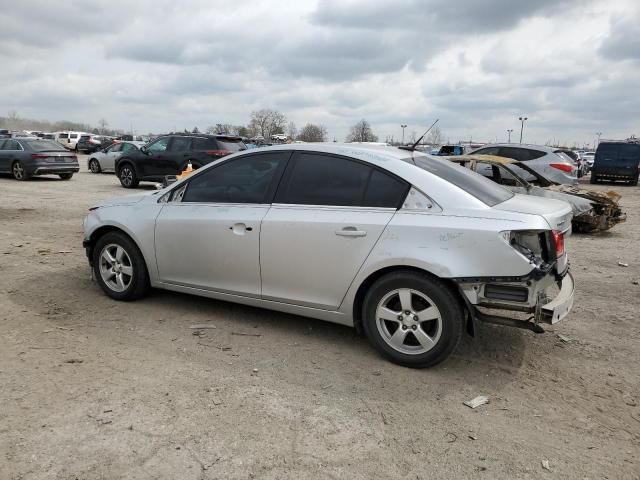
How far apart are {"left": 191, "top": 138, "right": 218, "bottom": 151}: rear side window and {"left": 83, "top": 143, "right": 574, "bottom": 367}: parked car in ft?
33.9

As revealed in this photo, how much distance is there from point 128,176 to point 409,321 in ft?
47.0

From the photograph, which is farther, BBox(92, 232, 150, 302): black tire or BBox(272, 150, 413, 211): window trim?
BBox(92, 232, 150, 302): black tire

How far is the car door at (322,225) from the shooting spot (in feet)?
12.6

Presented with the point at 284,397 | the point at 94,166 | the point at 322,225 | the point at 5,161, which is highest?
the point at 322,225

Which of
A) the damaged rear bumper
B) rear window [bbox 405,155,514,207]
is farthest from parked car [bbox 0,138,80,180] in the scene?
the damaged rear bumper

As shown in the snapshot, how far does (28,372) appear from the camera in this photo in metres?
3.60

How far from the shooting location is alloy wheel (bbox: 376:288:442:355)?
3.64 metres

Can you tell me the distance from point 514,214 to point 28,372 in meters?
3.56

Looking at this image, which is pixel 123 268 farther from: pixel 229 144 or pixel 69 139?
pixel 69 139

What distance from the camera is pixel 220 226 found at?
4.42m

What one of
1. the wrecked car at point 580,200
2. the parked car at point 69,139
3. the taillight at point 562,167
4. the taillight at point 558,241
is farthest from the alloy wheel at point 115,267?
the parked car at point 69,139

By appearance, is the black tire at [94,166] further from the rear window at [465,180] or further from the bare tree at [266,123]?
the bare tree at [266,123]

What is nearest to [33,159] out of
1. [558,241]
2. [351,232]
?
[351,232]

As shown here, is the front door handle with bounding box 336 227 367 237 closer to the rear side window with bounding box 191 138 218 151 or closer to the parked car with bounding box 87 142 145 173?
the rear side window with bounding box 191 138 218 151
